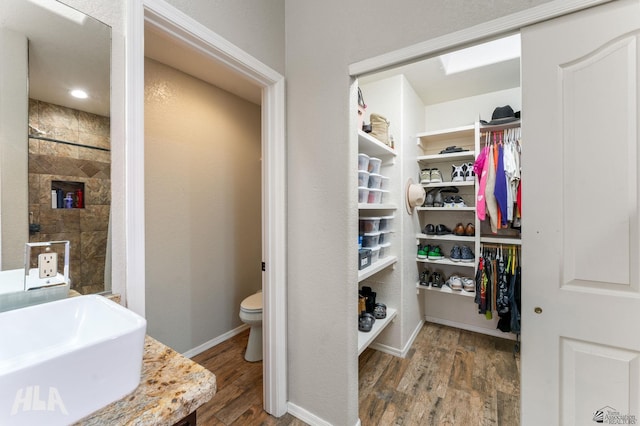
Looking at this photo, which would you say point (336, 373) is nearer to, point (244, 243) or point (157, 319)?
point (157, 319)

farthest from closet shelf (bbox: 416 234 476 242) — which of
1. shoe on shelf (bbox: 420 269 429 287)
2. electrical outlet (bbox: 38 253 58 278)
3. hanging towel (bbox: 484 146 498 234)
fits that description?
electrical outlet (bbox: 38 253 58 278)

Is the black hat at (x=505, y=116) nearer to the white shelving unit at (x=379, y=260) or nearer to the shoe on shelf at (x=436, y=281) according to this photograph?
the white shelving unit at (x=379, y=260)

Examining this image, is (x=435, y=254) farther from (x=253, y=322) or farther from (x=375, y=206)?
(x=253, y=322)

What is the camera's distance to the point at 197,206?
2.41 metres

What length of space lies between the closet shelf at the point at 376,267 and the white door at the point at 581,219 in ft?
2.84

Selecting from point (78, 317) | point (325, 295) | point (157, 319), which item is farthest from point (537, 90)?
point (157, 319)

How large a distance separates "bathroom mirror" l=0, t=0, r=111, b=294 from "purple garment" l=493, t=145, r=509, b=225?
2725mm

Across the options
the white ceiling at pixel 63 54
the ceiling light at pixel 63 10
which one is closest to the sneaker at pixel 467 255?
the white ceiling at pixel 63 54

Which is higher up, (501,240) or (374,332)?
(501,240)

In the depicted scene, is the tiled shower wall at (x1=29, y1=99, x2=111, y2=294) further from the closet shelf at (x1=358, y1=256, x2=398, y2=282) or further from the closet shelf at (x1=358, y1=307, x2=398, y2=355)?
the closet shelf at (x1=358, y1=307, x2=398, y2=355)

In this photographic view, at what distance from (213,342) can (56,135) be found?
2193mm

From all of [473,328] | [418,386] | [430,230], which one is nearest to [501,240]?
[430,230]

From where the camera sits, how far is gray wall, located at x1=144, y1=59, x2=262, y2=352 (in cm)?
211

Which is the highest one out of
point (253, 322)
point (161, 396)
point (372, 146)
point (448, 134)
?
point (448, 134)
